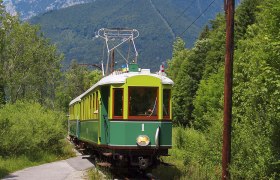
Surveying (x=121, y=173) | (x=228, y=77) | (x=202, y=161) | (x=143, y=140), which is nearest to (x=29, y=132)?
(x=121, y=173)

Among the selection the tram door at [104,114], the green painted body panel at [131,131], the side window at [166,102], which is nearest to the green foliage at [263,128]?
the side window at [166,102]

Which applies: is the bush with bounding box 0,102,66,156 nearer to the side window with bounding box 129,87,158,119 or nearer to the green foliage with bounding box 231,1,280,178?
the side window with bounding box 129,87,158,119

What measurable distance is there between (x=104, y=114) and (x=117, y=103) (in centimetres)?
91

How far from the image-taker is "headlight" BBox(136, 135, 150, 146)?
51.5 ft

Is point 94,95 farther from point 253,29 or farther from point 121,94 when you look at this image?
point 253,29

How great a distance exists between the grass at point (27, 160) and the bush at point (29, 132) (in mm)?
350

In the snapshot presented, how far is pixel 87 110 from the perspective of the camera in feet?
71.9

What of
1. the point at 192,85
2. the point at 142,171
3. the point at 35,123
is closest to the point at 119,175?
the point at 142,171

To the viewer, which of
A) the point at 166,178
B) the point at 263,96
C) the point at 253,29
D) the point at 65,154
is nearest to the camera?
the point at 263,96

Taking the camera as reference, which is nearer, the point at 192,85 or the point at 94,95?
the point at 94,95

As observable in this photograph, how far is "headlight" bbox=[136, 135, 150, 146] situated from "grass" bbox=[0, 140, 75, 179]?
5.41m

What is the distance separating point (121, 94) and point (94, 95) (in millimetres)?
3054

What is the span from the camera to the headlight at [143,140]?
15.7m

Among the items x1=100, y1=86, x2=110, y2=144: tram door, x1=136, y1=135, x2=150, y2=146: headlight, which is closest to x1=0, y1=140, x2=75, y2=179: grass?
x1=100, y1=86, x2=110, y2=144: tram door
